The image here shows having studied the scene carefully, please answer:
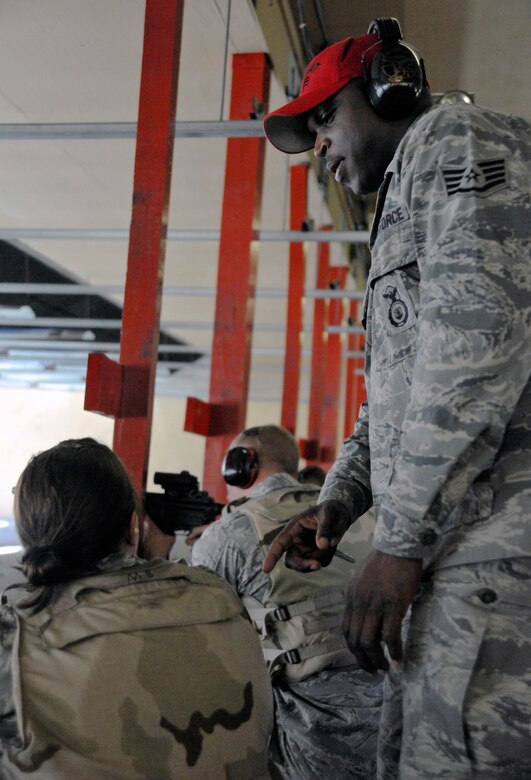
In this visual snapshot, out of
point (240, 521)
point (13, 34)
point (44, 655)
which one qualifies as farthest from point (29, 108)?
point (44, 655)

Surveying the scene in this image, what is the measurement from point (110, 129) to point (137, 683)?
101 inches

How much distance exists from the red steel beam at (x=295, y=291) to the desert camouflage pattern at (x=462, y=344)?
461 centimetres

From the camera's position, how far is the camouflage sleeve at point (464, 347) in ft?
3.76

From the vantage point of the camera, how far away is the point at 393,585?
1.16m

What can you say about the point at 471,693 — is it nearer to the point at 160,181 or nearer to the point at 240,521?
the point at 240,521

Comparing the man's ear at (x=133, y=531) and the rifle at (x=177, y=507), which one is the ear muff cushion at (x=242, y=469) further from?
the man's ear at (x=133, y=531)

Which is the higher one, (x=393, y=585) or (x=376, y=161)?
(x=376, y=161)

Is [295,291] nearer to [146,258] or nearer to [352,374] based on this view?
[146,258]

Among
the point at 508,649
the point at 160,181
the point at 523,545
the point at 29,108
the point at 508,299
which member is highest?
the point at 29,108

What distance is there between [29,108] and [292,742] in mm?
4588

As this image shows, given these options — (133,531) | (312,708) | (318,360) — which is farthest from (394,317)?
(318,360)

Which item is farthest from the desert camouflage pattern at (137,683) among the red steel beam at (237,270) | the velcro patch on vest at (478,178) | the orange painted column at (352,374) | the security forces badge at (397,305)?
the orange painted column at (352,374)

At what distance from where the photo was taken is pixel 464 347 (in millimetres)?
1153

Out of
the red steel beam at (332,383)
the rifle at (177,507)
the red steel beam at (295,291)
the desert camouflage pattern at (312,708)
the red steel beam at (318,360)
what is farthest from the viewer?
the red steel beam at (332,383)
